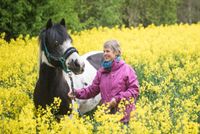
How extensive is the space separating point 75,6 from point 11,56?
8.51 m

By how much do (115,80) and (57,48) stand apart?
0.78 meters

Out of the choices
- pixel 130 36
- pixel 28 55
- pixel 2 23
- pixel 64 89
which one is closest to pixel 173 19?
pixel 130 36

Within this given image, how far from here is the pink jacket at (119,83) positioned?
6070 mm

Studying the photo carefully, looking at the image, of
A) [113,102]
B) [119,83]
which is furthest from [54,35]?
[113,102]

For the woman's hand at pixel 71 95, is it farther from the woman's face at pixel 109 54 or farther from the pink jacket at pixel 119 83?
the woman's face at pixel 109 54

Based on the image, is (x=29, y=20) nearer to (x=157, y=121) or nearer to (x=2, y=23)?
(x=2, y=23)

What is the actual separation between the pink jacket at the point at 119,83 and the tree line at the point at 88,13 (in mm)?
7844

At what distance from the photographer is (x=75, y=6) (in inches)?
715

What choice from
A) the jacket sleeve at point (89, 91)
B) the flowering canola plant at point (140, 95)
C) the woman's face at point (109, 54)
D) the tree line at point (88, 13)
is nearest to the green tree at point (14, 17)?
the tree line at point (88, 13)

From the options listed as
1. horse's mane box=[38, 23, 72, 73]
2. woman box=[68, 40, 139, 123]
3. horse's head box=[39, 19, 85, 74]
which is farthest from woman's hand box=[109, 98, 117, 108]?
horse's mane box=[38, 23, 72, 73]

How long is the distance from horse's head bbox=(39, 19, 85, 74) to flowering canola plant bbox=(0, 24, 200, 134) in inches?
19.2

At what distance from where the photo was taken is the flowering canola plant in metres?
4.62

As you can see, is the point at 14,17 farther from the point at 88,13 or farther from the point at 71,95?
the point at 71,95

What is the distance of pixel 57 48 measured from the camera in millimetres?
6273
